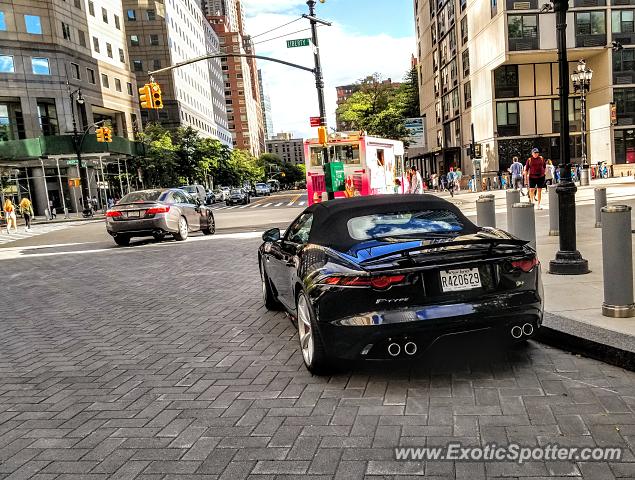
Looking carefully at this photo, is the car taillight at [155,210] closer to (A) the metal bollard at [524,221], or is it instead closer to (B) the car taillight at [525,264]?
(A) the metal bollard at [524,221]

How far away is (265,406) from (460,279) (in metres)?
1.68

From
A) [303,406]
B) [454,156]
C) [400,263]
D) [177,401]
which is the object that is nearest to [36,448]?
[177,401]

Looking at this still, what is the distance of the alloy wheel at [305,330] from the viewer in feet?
14.4

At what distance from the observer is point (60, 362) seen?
5281 mm

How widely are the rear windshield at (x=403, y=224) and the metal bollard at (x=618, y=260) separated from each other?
145cm

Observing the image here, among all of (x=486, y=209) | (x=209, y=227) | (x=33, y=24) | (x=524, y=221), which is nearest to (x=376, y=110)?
(x=33, y=24)

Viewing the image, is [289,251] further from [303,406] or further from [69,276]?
[69,276]

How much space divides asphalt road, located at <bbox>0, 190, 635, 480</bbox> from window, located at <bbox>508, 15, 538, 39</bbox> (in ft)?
133

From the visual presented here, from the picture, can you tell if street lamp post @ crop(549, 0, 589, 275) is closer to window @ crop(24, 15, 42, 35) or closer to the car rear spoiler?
the car rear spoiler

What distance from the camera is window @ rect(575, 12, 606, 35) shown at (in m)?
41.5

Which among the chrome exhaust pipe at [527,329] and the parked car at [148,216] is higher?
the parked car at [148,216]

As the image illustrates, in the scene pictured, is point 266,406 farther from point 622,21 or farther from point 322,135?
point 622,21

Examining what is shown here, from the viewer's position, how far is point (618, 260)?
5.02 metres

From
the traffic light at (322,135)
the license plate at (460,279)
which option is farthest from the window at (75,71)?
the license plate at (460,279)
